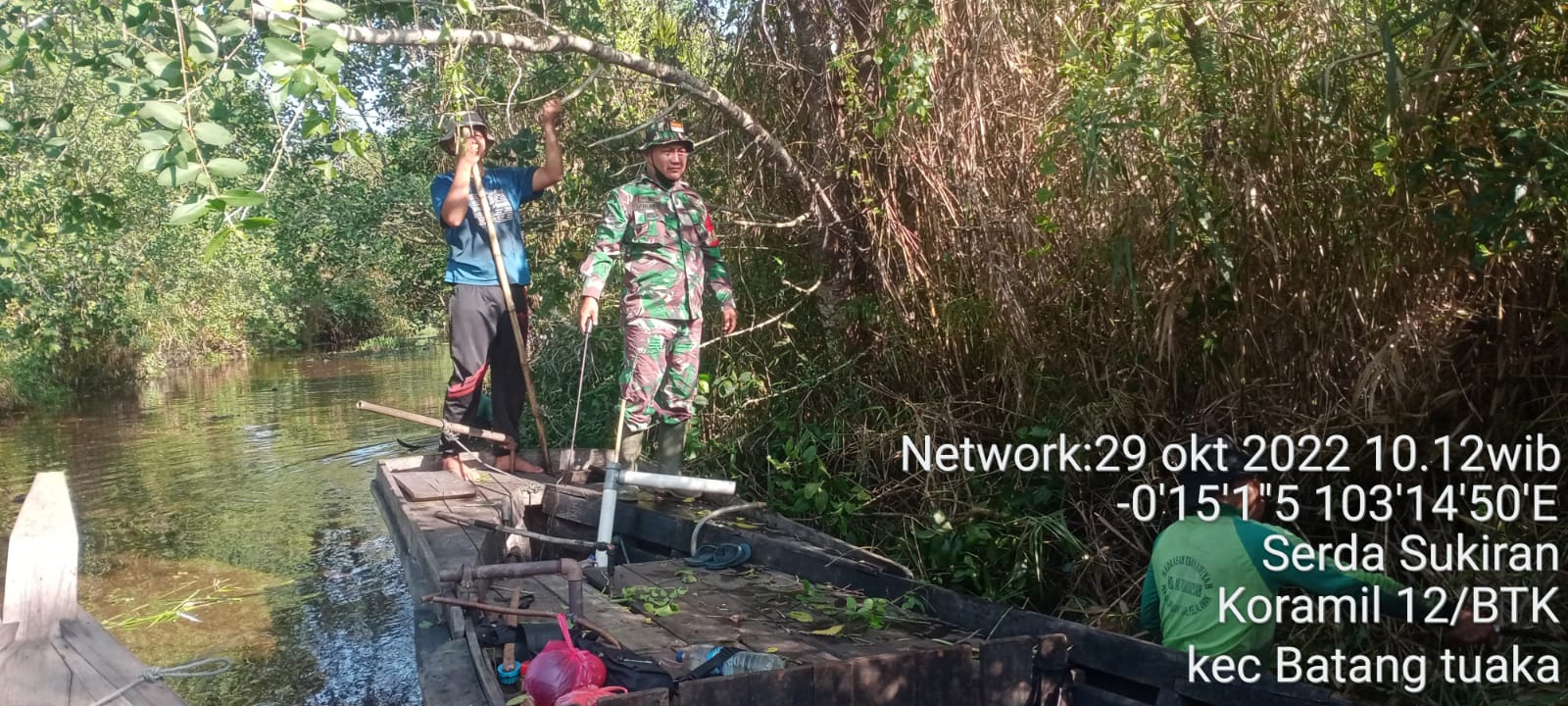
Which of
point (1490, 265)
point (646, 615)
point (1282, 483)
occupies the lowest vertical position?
point (646, 615)

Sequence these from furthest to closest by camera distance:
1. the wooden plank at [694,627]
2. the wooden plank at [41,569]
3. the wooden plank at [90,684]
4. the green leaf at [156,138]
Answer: the wooden plank at [694,627], the green leaf at [156,138], the wooden plank at [41,569], the wooden plank at [90,684]

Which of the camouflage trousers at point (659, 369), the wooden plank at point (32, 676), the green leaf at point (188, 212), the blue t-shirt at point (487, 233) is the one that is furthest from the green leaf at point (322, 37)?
the blue t-shirt at point (487, 233)

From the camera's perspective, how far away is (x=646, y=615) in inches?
155

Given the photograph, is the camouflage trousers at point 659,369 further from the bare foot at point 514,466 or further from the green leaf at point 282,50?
the green leaf at point 282,50

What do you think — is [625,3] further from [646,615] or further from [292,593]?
[646,615]

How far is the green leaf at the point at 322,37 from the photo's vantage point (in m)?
3.36

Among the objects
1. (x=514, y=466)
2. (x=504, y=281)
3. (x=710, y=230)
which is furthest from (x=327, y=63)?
(x=514, y=466)

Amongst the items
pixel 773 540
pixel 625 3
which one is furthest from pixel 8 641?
pixel 625 3

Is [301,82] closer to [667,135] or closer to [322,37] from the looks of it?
[322,37]

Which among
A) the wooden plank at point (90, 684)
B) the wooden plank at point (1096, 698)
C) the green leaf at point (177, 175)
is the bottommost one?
the wooden plank at point (1096, 698)

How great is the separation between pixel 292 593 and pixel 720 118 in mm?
3747

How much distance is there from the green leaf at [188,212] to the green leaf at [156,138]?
273mm

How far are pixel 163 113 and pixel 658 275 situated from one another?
2781 millimetres

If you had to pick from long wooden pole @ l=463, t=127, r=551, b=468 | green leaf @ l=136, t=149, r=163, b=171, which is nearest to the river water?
long wooden pole @ l=463, t=127, r=551, b=468
